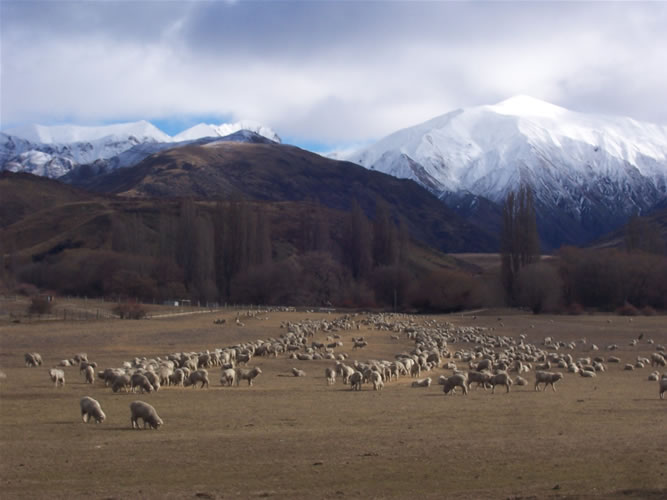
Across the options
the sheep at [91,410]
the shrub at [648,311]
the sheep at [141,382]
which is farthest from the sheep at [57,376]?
the shrub at [648,311]

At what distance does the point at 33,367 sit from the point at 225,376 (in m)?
10.8

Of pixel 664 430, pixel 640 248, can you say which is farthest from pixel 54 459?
pixel 640 248

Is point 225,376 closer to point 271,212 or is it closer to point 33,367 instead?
point 33,367

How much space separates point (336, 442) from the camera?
17.7 metres

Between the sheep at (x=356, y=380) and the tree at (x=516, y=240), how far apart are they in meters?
84.4

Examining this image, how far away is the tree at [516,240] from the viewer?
113m

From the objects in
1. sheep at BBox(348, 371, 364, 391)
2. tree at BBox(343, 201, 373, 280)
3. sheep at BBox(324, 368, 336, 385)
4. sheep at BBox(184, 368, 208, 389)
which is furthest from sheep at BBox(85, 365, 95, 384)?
tree at BBox(343, 201, 373, 280)

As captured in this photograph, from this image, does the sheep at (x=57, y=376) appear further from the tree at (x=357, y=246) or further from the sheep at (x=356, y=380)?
the tree at (x=357, y=246)

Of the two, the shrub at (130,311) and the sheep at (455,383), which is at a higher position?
the shrub at (130,311)

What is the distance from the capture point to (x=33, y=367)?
36.2 m

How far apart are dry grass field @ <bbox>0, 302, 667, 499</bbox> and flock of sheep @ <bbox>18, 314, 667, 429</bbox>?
22.4 inches

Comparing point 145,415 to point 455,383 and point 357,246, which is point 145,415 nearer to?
point 455,383

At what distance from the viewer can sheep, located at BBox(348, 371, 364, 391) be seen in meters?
29.2

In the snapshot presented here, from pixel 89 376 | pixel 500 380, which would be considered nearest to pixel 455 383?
pixel 500 380
